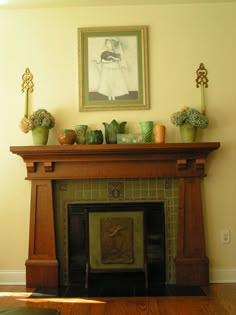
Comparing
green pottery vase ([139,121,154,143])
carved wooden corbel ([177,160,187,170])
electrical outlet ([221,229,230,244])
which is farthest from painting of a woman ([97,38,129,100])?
electrical outlet ([221,229,230,244])

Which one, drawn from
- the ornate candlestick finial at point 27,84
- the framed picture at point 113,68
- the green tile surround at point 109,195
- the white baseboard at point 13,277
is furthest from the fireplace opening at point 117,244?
the ornate candlestick finial at point 27,84

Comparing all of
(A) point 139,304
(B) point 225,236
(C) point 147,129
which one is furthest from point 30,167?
(B) point 225,236

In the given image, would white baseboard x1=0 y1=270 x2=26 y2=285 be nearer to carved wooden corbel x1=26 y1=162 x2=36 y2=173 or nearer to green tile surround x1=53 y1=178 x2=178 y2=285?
green tile surround x1=53 y1=178 x2=178 y2=285

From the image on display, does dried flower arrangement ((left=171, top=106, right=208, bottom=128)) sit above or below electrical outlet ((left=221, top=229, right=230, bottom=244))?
above

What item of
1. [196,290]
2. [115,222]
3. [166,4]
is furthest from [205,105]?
[196,290]

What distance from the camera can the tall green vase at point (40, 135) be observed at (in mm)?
2882

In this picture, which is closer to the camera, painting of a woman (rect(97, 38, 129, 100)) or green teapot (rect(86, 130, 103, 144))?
green teapot (rect(86, 130, 103, 144))

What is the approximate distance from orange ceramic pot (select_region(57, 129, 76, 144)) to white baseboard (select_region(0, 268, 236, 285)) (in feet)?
3.91

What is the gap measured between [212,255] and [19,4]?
2730mm

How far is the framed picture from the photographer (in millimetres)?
3049

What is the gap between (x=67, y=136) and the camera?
9.40 ft

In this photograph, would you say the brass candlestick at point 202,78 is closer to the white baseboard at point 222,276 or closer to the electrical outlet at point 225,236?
the electrical outlet at point 225,236

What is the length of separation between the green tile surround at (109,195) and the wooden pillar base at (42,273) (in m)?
0.09

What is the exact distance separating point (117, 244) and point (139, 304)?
55 centimetres
